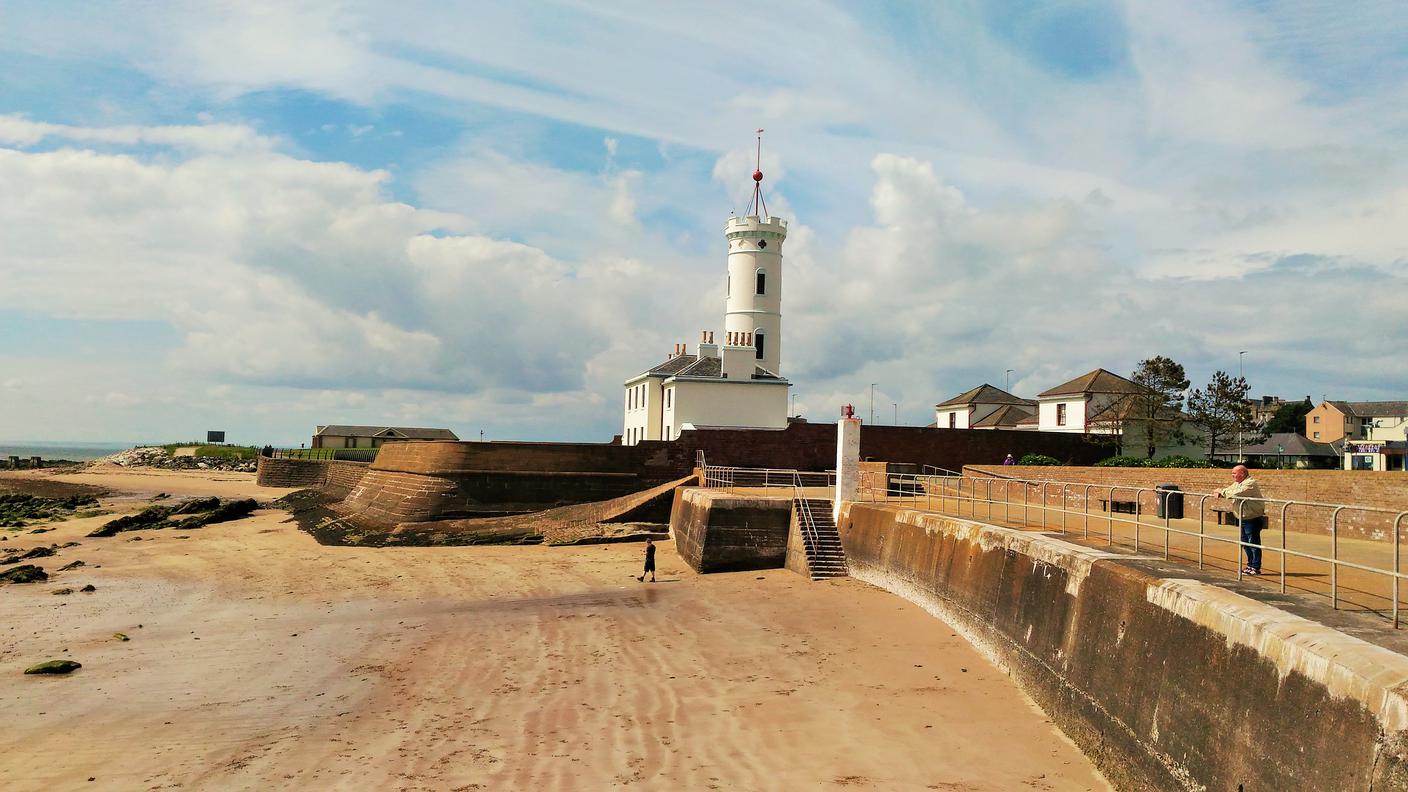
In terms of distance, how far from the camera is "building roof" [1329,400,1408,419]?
76.7 m

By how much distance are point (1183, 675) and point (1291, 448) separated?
2217 inches

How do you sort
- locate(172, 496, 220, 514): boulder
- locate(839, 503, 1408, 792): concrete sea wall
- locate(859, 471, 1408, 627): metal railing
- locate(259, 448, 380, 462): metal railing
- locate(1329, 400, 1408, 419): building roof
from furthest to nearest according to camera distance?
1. locate(1329, 400, 1408, 419): building roof
2. locate(259, 448, 380, 462): metal railing
3. locate(172, 496, 220, 514): boulder
4. locate(859, 471, 1408, 627): metal railing
5. locate(839, 503, 1408, 792): concrete sea wall

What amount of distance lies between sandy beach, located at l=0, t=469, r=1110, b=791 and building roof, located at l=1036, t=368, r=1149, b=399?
25.1 meters

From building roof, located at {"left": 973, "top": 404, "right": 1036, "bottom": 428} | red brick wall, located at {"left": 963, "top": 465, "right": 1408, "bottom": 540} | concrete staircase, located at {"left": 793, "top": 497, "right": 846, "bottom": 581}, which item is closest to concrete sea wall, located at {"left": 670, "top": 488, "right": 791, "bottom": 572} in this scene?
concrete staircase, located at {"left": 793, "top": 497, "right": 846, "bottom": 581}

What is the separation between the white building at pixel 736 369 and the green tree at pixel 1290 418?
201ft

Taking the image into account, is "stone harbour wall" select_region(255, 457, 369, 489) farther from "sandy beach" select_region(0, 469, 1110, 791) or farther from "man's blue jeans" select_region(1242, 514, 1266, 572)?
"man's blue jeans" select_region(1242, 514, 1266, 572)

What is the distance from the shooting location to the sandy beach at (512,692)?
8625 millimetres

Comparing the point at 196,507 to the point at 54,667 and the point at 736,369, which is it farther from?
the point at 54,667

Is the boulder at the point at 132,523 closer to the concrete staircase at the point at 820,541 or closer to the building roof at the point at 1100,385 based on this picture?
the concrete staircase at the point at 820,541

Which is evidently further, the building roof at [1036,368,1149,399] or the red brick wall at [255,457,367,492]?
the red brick wall at [255,457,367,492]

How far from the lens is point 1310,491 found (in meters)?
17.1

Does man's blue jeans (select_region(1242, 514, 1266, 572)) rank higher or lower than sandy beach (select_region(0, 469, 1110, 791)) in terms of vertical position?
higher

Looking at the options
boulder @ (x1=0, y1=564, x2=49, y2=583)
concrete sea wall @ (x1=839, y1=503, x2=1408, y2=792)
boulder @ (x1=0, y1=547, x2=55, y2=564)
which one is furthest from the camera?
boulder @ (x1=0, y1=547, x2=55, y2=564)

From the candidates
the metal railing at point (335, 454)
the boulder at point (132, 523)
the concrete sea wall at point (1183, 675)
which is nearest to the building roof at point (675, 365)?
the boulder at point (132, 523)
